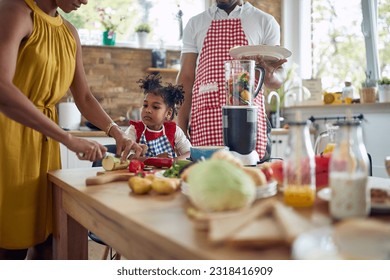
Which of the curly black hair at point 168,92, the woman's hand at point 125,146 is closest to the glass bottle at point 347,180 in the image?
the woman's hand at point 125,146

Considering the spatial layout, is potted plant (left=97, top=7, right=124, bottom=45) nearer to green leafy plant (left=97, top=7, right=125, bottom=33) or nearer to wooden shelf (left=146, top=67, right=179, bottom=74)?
green leafy plant (left=97, top=7, right=125, bottom=33)

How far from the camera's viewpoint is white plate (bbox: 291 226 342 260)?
47cm

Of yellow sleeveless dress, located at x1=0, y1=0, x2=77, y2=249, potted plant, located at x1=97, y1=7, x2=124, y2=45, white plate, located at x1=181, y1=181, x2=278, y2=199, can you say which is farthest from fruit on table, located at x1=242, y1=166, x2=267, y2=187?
potted plant, located at x1=97, y1=7, x2=124, y2=45

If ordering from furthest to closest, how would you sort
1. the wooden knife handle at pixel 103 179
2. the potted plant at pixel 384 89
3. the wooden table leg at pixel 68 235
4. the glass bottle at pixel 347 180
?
the potted plant at pixel 384 89 → the wooden table leg at pixel 68 235 → the wooden knife handle at pixel 103 179 → the glass bottle at pixel 347 180

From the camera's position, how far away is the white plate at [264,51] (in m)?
1.32

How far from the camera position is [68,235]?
114 cm

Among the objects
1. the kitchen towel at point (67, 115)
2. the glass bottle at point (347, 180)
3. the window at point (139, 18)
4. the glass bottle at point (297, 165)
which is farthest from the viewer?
the window at point (139, 18)

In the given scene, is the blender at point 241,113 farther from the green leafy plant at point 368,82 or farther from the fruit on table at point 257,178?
the green leafy plant at point 368,82

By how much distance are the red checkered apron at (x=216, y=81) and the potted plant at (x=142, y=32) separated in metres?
1.88

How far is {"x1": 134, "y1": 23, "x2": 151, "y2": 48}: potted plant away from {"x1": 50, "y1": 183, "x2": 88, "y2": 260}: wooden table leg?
8.53 feet

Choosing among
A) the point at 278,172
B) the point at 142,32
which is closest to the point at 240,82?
the point at 278,172
